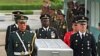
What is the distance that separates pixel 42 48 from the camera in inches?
280

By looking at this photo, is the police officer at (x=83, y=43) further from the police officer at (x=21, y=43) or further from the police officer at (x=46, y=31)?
the police officer at (x=46, y=31)

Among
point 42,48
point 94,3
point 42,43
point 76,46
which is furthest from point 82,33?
point 94,3

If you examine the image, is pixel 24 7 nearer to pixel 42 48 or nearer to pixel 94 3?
pixel 94 3

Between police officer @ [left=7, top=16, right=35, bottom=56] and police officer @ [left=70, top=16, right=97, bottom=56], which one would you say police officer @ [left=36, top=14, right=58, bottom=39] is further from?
police officer @ [left=7, top=16, right=35, bottom=56]

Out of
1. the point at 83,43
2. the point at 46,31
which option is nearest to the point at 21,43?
the point at 83,43

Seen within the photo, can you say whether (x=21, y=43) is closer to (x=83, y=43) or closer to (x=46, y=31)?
(x=83, y=43)

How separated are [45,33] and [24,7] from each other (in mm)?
38815

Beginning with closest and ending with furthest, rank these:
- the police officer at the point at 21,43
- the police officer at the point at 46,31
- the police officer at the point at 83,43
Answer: the police officer at the point at 21,43 < the police officer at the point at 83,43 < the police officer at the point at 46,31

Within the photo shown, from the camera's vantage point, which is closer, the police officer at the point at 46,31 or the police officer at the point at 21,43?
the police officer at the point at 21,43

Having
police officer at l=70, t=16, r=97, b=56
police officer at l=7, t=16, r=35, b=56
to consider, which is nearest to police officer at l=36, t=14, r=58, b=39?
police officer at l=70, t=16, r=97, b=56

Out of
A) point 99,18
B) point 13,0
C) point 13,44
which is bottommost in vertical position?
point 13,0

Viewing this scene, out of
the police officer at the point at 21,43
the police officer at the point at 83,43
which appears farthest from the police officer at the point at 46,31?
the police officer at the point at 21,43

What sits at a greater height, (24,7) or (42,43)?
(42,43)

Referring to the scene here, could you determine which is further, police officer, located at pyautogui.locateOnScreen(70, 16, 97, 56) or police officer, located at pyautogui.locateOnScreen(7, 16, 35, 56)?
police officer, located at pyautogui.locateOnScreen(70, 16, 97, 56)
